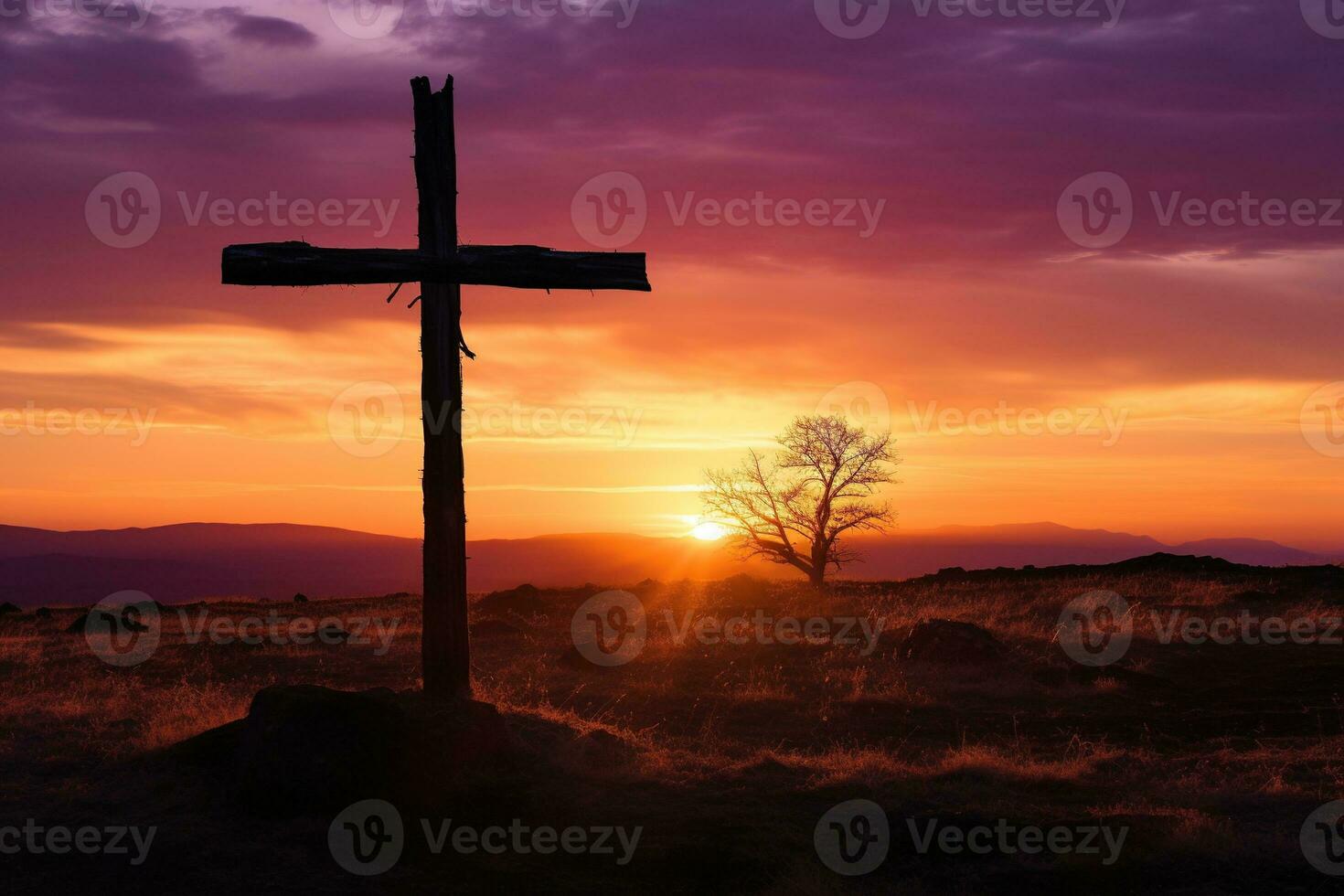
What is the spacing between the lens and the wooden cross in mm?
10766

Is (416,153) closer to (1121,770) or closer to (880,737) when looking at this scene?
(880,737)

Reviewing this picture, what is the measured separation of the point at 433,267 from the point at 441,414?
152cm

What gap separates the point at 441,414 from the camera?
10.8 m

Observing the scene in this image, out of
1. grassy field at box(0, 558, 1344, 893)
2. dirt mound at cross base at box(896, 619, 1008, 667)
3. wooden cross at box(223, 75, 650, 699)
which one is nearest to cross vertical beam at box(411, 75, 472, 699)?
wooden cross at box(223, 75, 650, 699)

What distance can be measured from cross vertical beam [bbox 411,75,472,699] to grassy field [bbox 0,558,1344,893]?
106 cm

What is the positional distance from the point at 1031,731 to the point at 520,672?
7774 mm

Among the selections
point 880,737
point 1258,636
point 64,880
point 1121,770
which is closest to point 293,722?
point 64,880

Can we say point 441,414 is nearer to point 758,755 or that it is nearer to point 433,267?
point 433,267

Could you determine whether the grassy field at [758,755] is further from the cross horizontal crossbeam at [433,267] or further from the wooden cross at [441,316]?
the cross horizontal crossbeam at [433,267]

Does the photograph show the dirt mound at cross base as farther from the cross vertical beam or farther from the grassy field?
the cross vertical beam

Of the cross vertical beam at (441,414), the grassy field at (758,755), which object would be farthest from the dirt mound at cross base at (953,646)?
the cross vertical beam at (441,414)

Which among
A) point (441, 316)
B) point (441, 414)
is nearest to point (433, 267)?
point (441, 316)

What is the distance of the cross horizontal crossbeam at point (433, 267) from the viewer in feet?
34.6

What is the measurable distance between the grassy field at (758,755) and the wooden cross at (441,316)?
1.19m
